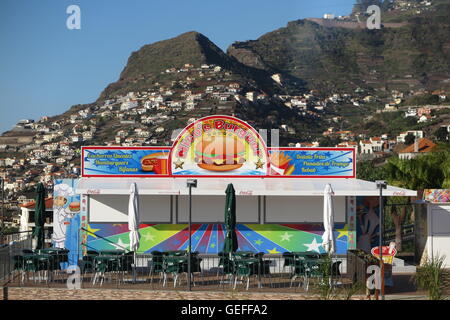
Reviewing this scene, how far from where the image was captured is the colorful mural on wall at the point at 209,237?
19.7 m

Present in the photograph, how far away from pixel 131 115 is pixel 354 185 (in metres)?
145

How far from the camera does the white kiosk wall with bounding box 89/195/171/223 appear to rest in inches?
778

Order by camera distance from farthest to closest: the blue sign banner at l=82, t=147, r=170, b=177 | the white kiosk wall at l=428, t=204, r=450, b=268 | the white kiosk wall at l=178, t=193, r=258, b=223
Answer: the blue sign banner at l=82, t=147, r=170, b=177
the white kiosk wall at l=178, t=193, r=258, b=223
the white kiosk wall at l=428, t=204, r=450, b=268

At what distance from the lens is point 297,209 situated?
19906 mm

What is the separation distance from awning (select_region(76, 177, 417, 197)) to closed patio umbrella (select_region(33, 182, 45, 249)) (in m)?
1.05

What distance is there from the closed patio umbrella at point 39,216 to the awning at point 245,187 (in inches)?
41.4

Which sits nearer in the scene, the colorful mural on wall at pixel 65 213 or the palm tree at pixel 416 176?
the colorful mural on wall at pixel 65 213

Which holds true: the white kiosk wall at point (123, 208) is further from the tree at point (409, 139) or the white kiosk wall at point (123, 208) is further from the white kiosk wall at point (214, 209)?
the tree at point (409, 139)

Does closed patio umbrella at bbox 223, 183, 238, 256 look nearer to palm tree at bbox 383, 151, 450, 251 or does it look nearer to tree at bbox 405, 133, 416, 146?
palm tree at bbox 383, 151, 450, 251

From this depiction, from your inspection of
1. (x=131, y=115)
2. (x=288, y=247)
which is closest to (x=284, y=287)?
(x=288, y=247)

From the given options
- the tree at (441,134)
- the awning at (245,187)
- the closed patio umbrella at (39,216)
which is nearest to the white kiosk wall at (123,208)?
the awning at (245,187)

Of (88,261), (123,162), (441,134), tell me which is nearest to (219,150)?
(123,162)

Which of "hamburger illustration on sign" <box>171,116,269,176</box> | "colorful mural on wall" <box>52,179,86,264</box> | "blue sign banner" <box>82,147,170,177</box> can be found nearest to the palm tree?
"hamburger illustration on sign" <box>171,116,269,176</box>
